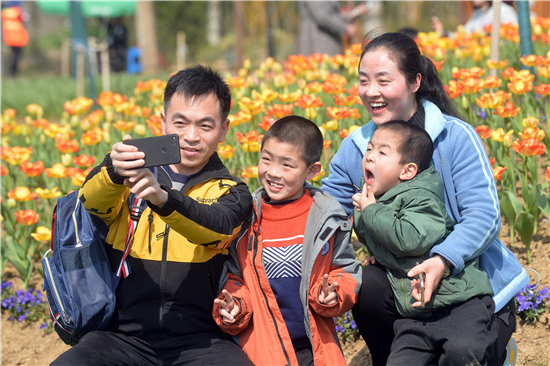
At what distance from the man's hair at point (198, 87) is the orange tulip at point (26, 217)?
1310 millimetres

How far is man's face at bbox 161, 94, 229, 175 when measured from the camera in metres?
1.94

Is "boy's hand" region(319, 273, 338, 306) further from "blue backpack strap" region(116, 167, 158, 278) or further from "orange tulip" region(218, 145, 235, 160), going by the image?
"orange tulip" region(218, 145, 235, 160)

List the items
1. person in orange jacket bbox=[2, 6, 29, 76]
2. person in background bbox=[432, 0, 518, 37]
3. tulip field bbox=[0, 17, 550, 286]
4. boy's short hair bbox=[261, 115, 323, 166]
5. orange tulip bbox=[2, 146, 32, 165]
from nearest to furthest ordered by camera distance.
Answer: boy's short hair bbox=[261, 115, 323, 166] → tulip field bbox=[0, 17, 550, 286] → orange tulip bbox=[2, 146, 32, 165] → person in background bbox=[432, 0, 518, 37] → person in orange jacket bbox=[2, 6, 29, 76]

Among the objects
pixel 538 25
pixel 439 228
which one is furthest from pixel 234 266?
pixel 538 25

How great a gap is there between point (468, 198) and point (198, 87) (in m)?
1.05

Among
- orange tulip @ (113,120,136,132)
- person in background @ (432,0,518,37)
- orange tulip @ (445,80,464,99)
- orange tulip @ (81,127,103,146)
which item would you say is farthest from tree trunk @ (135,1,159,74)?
orange tulip @ (445,80,464,99)

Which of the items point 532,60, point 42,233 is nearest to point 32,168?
point 42,233

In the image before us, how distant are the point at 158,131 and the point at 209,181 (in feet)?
4.83

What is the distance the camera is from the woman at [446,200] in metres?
1.76

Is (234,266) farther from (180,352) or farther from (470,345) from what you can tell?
(470,345)

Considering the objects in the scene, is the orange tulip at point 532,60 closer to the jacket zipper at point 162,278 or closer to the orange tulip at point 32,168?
the jacket zipper at point 162,278

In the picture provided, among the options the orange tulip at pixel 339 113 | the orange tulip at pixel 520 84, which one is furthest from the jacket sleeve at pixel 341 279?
the orange tulip at pixel 520 84

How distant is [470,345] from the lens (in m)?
Result: 1.66

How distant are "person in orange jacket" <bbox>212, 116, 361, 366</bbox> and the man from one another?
0.25ft
